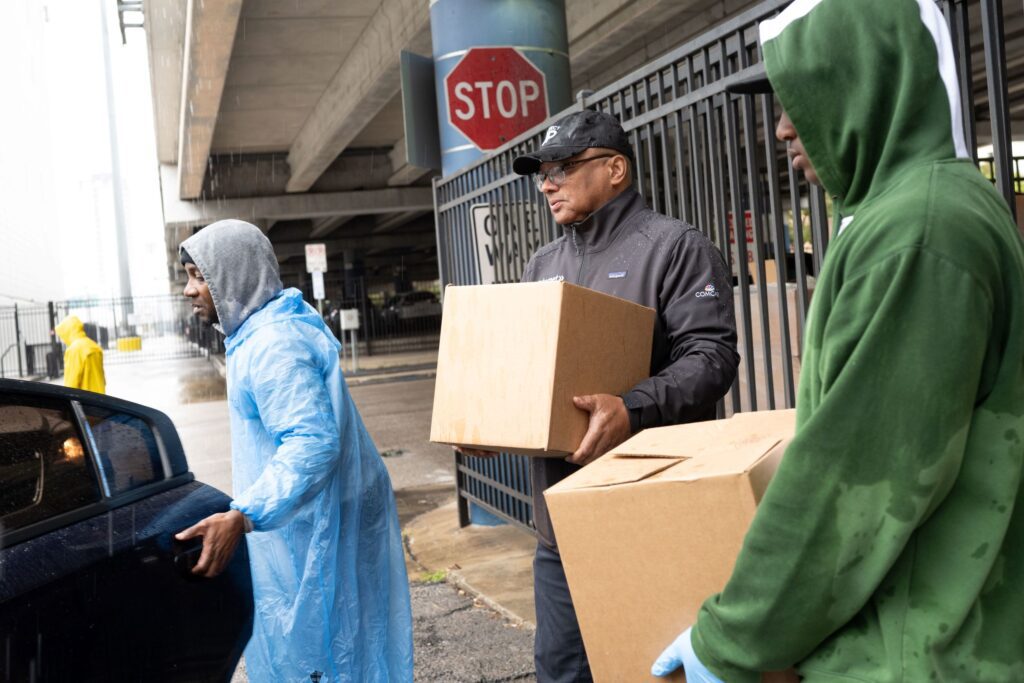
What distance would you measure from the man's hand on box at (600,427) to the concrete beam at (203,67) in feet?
31.0

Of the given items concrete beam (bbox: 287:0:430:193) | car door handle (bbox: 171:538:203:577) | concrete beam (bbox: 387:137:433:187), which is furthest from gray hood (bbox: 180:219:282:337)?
concrete beam (bbox: 387:137:433:187)

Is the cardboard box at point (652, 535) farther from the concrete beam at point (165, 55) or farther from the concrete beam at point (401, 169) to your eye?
the concrete beam at point (401, 169)

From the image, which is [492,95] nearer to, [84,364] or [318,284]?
[84,364]

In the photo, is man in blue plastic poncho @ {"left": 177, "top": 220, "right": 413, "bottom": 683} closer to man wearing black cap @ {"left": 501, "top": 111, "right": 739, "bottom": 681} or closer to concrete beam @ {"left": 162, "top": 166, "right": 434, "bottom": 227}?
man wearing black cap @ {"left": 501, "top": 111, "right": 739, "bottom": 681}

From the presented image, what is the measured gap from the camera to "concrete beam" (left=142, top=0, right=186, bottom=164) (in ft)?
40.8

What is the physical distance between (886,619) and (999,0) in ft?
6.78

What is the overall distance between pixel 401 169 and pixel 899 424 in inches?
942

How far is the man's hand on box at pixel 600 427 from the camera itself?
2.39m

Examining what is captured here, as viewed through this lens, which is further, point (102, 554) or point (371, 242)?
point (371, 242)

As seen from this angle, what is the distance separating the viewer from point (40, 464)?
7.77ft

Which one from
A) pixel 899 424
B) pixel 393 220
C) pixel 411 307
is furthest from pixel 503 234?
pixel 411 307

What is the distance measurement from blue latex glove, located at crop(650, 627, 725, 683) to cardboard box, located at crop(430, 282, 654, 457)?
32.0 inches

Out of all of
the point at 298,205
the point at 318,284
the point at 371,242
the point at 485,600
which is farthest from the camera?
the point at 371,242

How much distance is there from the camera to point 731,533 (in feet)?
4.95
